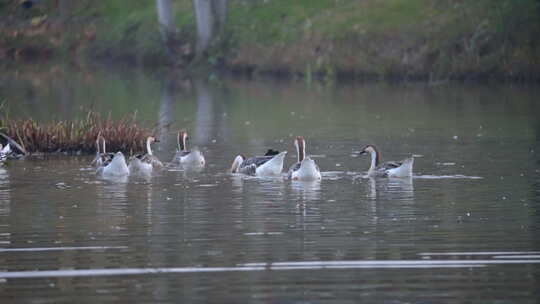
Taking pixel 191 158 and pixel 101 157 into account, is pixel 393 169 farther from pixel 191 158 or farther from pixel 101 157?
pixel 101 157

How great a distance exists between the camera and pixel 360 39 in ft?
197

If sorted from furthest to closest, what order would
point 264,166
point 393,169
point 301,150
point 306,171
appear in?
point 301,150 → point 264,166 → point 393,169 → point 306,171

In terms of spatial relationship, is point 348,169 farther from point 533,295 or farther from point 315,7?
point 315,7

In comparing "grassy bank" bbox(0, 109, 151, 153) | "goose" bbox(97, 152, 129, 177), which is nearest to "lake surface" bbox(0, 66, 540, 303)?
"goose" bbox(97, 152, 129, 177)

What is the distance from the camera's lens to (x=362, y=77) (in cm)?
5959

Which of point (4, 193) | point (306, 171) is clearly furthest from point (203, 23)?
point (4, 193)

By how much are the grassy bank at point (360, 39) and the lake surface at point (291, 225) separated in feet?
61.6

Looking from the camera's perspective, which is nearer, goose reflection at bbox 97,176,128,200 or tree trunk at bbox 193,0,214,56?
goose reflection at bbox 97,176,128,200

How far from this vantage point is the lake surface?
13.0m

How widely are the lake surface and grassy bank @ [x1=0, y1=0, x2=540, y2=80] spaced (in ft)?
61.6

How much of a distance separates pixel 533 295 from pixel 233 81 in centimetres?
5148

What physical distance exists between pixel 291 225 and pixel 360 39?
143 ft

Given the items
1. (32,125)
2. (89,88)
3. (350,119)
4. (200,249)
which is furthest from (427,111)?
(200,249)

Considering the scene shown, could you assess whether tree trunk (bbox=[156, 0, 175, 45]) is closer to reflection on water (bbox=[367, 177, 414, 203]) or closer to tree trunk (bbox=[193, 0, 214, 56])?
tree trunk (bbox=[193, 0, 214, 56])
